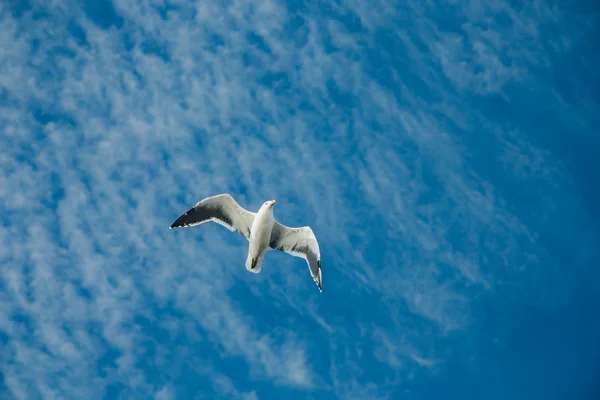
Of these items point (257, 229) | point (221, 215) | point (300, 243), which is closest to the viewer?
point (257, 229)

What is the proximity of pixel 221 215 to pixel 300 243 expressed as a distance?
323cm

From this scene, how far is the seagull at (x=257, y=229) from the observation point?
18531 millimetres

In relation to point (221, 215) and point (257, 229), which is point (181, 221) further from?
point (257, 229)

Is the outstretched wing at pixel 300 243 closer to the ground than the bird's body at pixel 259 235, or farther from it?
farther from it

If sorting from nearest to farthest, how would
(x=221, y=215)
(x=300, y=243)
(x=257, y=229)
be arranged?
(x=257, y=229) < (x=221, y=215) < (x=300, y=243)

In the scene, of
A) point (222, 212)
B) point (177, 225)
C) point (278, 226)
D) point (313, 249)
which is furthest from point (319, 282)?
point (177, 225)

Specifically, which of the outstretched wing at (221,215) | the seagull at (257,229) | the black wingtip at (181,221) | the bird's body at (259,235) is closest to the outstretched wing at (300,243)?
the seagull at (257,229)

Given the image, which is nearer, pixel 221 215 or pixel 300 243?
pixel 221 215


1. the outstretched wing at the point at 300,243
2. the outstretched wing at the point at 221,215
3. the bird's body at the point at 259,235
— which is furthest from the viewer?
the outstretched wing at the point at 300,243

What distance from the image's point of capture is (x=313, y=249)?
19.4 meters

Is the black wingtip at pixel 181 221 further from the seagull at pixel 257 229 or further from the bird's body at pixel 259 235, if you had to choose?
the bird's body at pixel 259 235

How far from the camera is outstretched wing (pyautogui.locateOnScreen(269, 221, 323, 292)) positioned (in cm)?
1923

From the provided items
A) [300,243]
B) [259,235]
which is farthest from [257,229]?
[300,243]

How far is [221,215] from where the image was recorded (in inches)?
754
